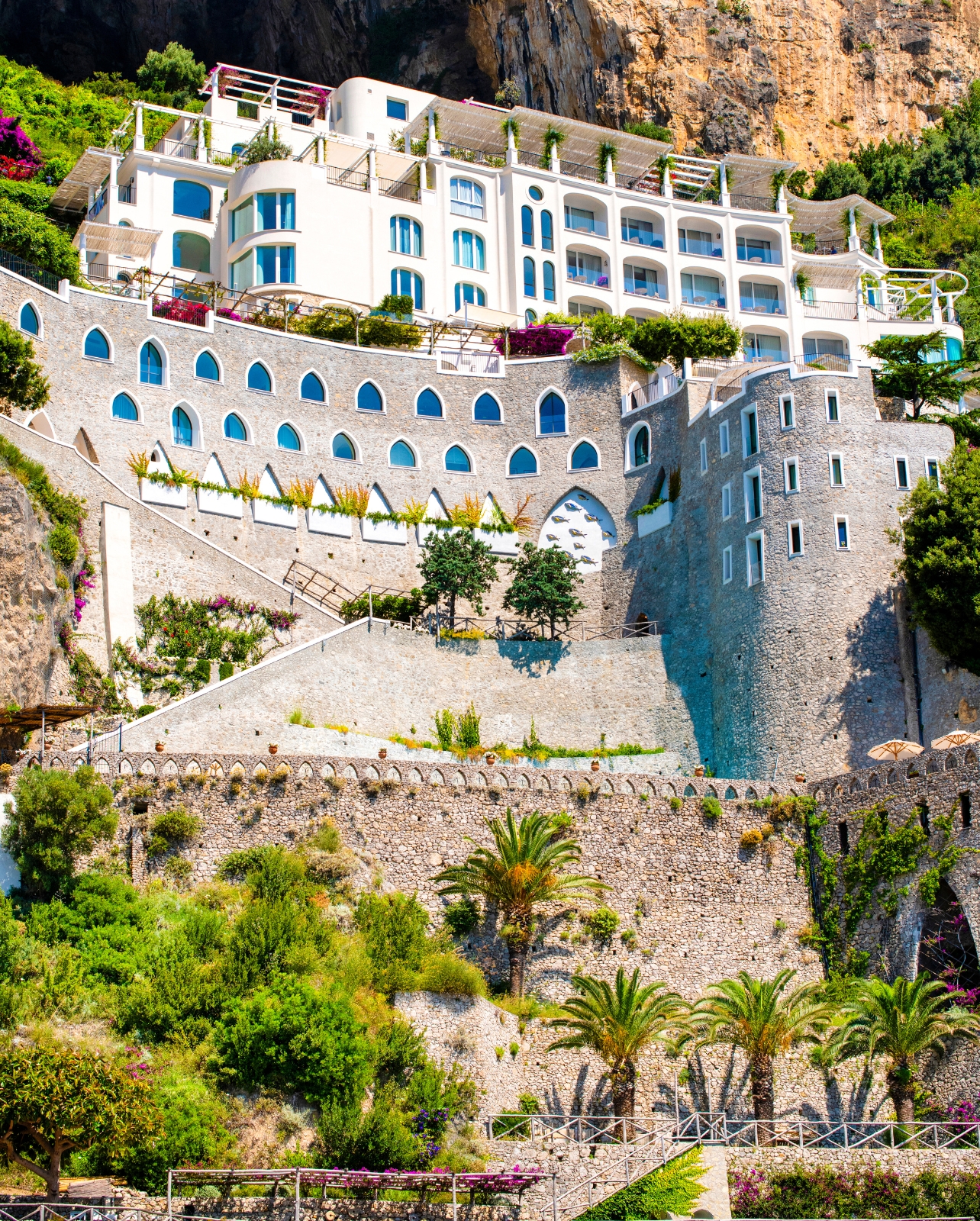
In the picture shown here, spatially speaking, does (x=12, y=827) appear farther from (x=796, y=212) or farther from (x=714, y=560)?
(x=796, y=212)

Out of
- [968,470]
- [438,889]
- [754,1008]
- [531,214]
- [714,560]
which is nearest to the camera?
[754,1008]

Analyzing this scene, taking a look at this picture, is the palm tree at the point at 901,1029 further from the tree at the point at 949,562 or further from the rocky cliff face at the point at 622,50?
the rocky cliff face at the point at 622,50

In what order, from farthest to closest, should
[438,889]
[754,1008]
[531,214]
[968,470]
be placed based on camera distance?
[531,214] → [968,470] → [438,889] → [754,1008]

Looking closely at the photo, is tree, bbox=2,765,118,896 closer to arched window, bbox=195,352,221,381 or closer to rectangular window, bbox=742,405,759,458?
arched window, bbox=195,352,221,381

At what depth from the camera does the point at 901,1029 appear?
3662cm

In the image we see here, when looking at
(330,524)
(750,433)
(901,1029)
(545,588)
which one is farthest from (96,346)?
(901,1029)

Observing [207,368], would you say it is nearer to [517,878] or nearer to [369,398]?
[369,398]

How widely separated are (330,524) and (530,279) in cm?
1709

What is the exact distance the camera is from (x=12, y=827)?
3712 centimetres

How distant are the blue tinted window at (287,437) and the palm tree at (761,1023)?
27.5m

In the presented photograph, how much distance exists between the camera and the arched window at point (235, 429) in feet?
190

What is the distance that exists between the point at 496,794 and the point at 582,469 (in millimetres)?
22290

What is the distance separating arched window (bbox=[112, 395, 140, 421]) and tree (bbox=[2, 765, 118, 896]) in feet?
68.1

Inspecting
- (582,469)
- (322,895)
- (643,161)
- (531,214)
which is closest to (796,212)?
(643,161)
